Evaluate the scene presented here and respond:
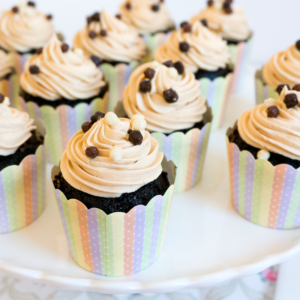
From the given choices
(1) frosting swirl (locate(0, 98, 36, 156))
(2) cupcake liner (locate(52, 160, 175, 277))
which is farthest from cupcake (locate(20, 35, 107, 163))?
(2) cupcake liner (locate(52, 160, 175, 277))

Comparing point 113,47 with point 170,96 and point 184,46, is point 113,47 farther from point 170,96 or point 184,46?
Answer: point 170,96

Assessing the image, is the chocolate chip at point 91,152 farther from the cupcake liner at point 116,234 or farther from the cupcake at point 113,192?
the cupcake liner at point 116,234

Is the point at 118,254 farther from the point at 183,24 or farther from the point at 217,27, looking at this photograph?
the point at 217,27

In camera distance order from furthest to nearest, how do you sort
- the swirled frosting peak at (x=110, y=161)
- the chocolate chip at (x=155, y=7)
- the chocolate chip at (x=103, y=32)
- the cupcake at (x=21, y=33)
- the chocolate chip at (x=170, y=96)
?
the chocolate chip at (x=155, y=7) < the cupcake at (x=21, y=33) < the chocolate chip at (x=103, y=32) < the chocolate chip at (x=170, y=96) < the swirled frosting peak at (x=110, y=161)

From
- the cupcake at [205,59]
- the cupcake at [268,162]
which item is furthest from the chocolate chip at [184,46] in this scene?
the cupcake at [268,162]

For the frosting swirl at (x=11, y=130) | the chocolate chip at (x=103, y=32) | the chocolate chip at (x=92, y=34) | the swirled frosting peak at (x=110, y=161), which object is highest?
the swirled frosting peak at (x=110, y=161)

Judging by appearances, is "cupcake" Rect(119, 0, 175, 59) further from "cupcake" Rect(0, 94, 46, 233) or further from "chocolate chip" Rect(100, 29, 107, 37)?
"cupcake" Rect(0, 94, 46, 233)

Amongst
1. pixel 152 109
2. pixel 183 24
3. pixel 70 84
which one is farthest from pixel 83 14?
pixel 152 109
